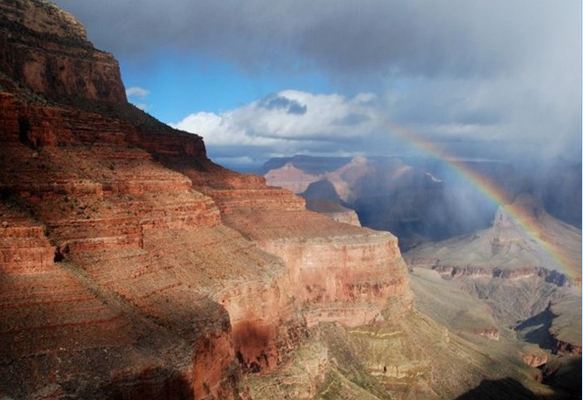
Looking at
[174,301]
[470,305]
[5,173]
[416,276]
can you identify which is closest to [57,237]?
[5,173]

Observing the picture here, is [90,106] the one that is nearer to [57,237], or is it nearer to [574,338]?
[57,237]

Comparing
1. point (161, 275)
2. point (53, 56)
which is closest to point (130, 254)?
point (161, 275)

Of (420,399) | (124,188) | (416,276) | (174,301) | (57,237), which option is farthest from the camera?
(416,276)

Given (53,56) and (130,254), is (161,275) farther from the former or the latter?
(53,56)

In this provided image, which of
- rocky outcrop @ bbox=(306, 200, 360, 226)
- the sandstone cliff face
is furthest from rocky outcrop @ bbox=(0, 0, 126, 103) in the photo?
rocky outcrop @ bbox=(306, 200, 360, 226)

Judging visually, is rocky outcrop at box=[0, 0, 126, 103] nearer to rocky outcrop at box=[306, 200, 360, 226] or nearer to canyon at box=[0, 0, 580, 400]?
canyon at box=[0, 0, 580, 400]

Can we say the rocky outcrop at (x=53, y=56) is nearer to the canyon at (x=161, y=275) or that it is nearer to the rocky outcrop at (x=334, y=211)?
the canyon at (x=161, y=275)
